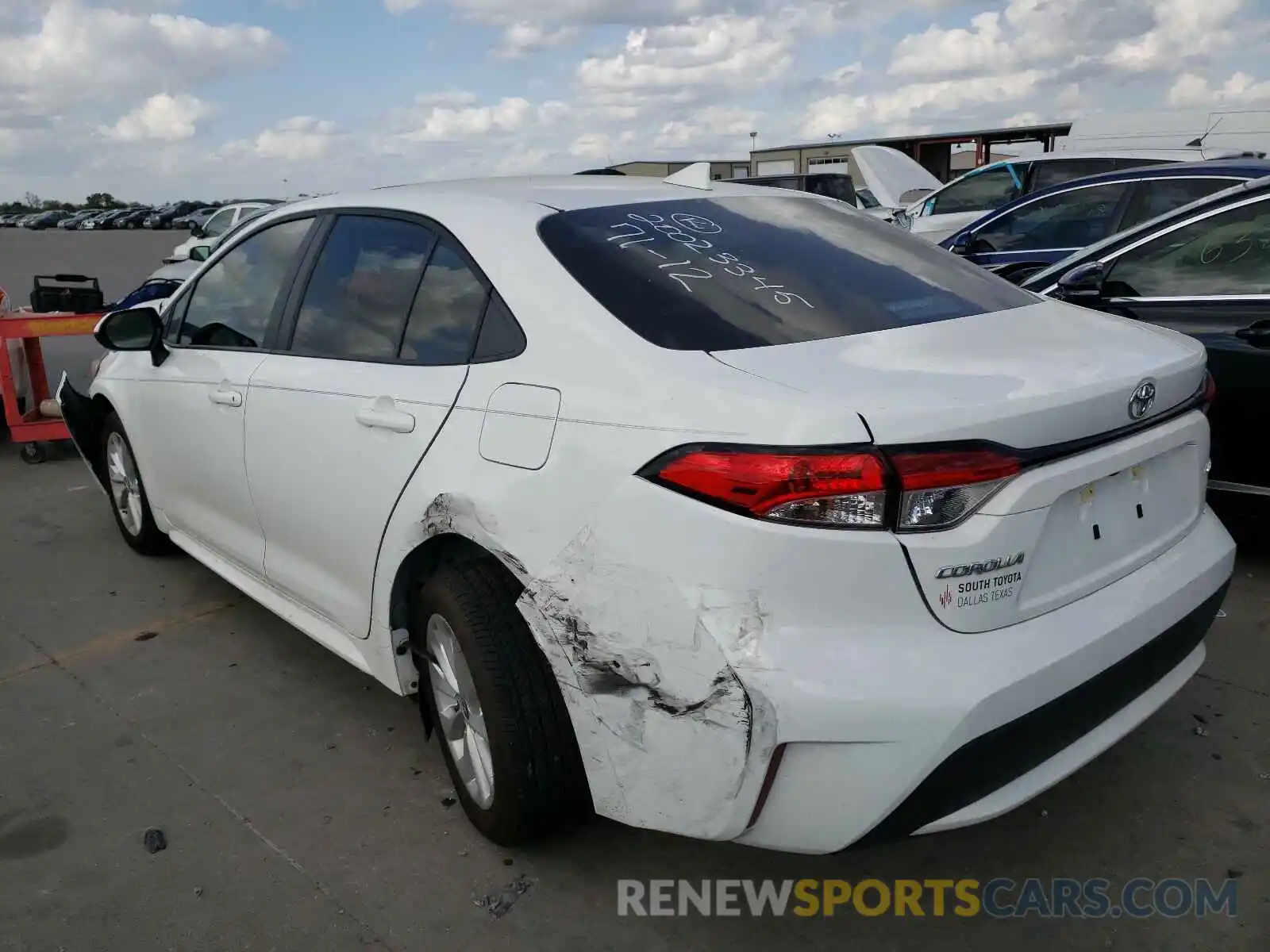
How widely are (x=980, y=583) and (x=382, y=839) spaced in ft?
5.45

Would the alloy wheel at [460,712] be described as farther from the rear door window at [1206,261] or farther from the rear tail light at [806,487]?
the rear door window at [1206,261]

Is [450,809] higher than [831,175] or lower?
lower

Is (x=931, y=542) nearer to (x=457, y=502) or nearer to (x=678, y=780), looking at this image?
(x=678, y=780)

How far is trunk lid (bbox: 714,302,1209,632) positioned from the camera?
1.88 m

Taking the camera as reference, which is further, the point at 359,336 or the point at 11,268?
the point at 11,268

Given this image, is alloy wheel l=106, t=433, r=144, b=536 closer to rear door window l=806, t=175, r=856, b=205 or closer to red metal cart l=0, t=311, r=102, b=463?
red metal cart l=0, t=311, r=102, b=463

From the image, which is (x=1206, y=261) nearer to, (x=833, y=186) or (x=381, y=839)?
(x=381, y=839)

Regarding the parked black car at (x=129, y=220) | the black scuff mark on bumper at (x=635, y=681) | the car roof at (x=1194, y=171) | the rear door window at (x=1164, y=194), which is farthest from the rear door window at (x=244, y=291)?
the parked black car at (x=129, y=220)

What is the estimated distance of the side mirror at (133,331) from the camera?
153 inches

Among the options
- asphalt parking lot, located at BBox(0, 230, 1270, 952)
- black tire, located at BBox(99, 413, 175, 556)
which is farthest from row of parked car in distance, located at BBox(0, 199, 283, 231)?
asphalt parking lot, located at BBox(0, 230, 1270, 952)

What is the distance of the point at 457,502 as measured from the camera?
92.4 inches

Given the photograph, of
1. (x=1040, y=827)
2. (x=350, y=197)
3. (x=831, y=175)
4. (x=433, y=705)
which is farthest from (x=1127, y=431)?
(x=831, y=175)

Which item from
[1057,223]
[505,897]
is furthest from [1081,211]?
[505,897]

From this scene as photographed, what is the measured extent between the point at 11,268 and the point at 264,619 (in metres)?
27.5
